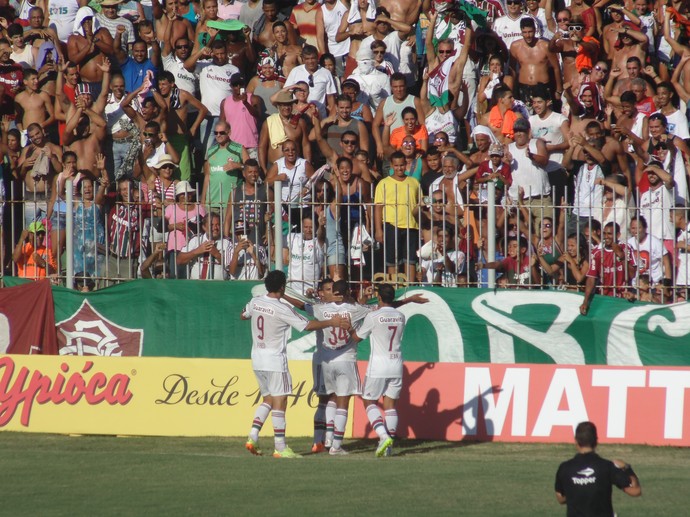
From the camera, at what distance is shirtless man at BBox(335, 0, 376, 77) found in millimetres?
21344

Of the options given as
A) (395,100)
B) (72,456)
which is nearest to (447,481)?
(72,456)

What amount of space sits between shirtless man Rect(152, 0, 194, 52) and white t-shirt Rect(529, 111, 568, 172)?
259 inches

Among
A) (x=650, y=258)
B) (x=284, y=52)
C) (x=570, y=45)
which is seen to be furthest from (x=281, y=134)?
(x=650, y=258)

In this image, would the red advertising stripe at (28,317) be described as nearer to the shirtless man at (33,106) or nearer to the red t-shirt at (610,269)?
the shirtless man at (33,106)

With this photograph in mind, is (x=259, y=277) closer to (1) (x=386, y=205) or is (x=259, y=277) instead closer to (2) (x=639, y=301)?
(1) (x=386, y=205)

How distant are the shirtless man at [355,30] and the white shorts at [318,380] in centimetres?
760

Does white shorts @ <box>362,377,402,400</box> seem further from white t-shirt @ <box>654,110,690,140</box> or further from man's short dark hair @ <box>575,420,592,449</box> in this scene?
white t-shirt @ <box>654,110,690,140</box>

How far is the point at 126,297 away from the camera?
58.5 ft

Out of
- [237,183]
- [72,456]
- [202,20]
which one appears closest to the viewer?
[72,456]

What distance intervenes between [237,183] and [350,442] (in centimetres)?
464

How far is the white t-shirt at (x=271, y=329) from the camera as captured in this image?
46.7 feet

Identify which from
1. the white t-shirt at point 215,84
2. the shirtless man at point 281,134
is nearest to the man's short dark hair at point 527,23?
the shirtless man at point 281,134

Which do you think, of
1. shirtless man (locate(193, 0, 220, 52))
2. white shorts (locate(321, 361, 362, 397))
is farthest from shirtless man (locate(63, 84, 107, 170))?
white shorts (locate(321, 361, 362, 397))

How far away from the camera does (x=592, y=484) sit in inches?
332
